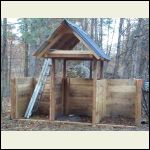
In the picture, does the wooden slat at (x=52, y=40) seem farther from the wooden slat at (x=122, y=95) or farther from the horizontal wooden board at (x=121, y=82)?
the wooden slat at (x=122, y=95)

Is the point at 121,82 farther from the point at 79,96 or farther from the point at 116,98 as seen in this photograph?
the point at 79,96

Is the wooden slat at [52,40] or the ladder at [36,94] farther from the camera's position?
the ladder at [36,94]

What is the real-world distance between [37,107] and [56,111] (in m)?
0.82

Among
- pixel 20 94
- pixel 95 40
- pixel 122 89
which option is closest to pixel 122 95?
pixel 122 89

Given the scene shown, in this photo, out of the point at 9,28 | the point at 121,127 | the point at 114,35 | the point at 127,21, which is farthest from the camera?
the point at 9,28

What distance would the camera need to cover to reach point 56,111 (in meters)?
8.87

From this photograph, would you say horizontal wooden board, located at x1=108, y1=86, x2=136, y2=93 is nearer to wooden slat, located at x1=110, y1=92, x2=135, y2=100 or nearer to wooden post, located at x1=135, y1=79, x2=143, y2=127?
wooden slat, located at x1=110, y1=92, x2=135, y2=100

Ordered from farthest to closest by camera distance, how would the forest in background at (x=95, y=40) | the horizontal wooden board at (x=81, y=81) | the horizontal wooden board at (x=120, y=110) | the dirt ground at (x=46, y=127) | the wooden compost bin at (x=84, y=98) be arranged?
the forest in background at (x=95, y=40)
the horizontal wooden board at (x=81, y=81)
the horizontal wooden board at (x=120, y=110)
the wooden compost bin at (x=84, y=98)
the dirt ground at (x=46, y=127)

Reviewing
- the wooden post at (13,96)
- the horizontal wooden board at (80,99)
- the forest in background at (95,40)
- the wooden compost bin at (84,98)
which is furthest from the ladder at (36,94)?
the forest in background at (95,40)

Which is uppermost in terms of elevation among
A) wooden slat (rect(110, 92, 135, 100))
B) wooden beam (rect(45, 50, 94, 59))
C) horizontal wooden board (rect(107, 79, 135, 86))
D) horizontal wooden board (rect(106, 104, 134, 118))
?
wooden beam (rect(45, 50, 94, 59))

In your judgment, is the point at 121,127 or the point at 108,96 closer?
the point at 121,127

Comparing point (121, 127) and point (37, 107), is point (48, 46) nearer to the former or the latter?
point (37, 107)

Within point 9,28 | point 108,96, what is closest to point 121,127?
point 108,96

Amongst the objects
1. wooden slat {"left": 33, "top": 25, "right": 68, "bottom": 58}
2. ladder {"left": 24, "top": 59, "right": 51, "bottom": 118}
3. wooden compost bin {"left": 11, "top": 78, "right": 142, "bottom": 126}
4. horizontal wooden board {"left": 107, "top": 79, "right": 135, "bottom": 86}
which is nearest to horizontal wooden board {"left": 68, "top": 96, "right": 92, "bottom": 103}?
wooden compost bin {"left": 11, "top": 78, "right": 142, "bottom": 126}
